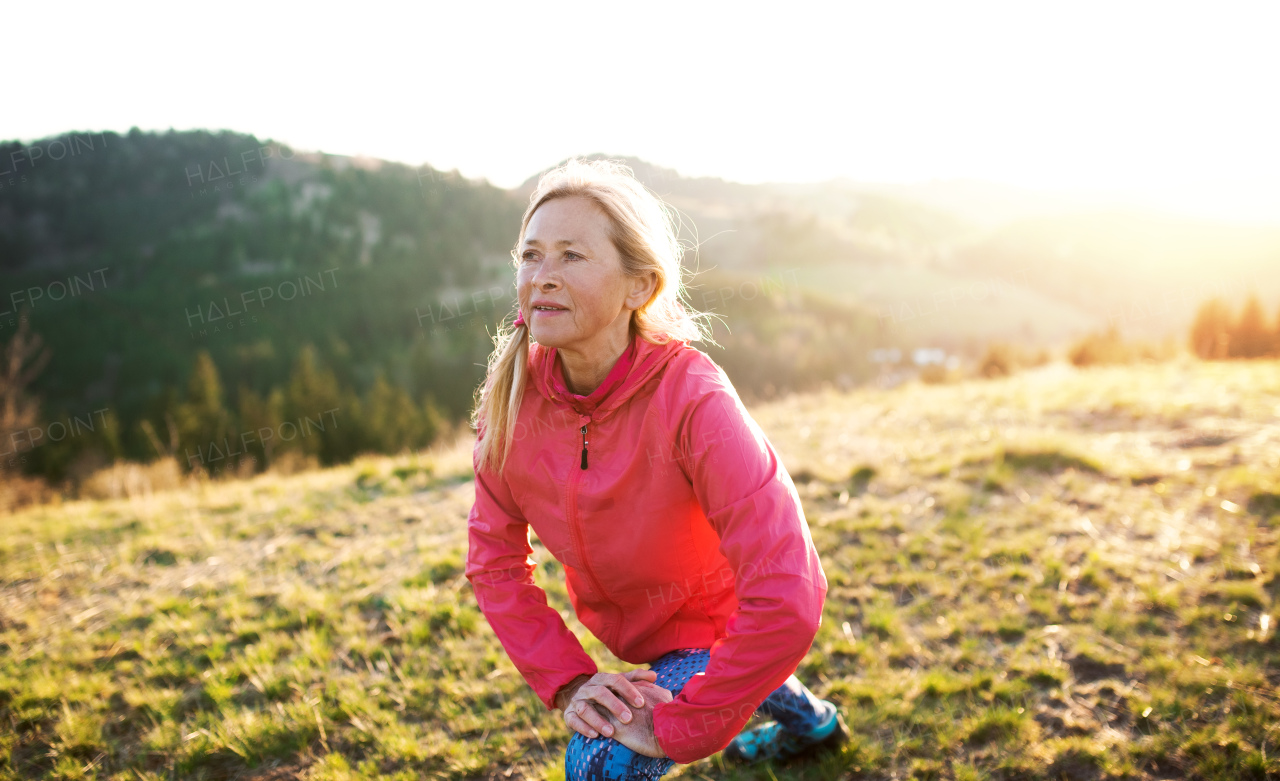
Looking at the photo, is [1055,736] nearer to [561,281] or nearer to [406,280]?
[561,281]

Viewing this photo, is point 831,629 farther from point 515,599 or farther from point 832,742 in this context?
point 515,599

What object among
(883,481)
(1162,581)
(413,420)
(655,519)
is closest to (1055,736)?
(1162,581)

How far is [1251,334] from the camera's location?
17.7 meters

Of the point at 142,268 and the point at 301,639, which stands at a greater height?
the point at 142,268

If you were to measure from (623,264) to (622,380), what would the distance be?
0.36 metres

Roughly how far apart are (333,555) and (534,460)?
12.3ft

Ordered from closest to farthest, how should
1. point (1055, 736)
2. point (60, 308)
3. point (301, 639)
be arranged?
point (1055, 736), point (301, 639), point (60, 308)

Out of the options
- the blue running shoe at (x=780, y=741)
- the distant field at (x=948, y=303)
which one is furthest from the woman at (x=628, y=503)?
the distant field at (x=948, y=303)

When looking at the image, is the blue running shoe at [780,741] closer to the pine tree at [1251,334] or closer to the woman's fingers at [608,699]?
the woman's fingers at [608,699]

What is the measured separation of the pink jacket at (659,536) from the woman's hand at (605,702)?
103mm

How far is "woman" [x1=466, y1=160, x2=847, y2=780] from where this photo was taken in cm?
167

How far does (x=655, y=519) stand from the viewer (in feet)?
6.29

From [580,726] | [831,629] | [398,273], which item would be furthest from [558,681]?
[398,273]

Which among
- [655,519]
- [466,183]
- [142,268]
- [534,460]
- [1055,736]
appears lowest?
[1055,736]
